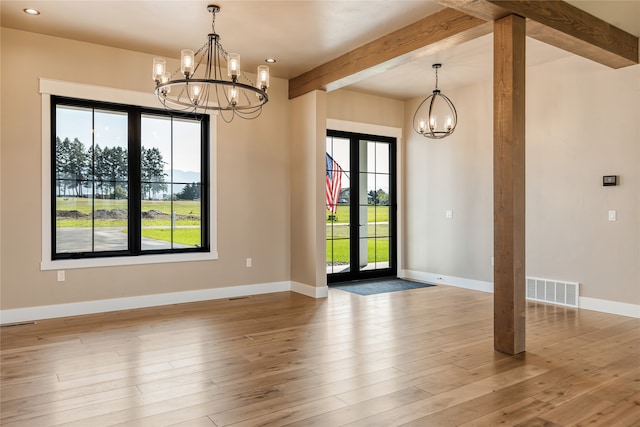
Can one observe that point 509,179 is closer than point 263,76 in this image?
Yes

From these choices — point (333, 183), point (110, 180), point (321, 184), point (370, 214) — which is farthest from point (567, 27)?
point (110, 180)

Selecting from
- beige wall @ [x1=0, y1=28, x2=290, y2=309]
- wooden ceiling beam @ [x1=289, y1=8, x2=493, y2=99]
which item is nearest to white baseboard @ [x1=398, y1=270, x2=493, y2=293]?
beige wall @ [x1=0, y1=28, x2=290, y2=309]

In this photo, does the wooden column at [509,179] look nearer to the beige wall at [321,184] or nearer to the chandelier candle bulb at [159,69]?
the beige wall at [321,184]

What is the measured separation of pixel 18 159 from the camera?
465 centimetres

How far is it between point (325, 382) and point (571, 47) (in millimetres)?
3845

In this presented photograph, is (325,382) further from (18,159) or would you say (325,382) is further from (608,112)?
(608,112)

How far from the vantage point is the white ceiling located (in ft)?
13.2

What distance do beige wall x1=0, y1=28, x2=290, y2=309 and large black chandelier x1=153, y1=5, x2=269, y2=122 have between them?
1.06 feet

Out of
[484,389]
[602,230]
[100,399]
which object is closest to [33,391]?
[100,399]

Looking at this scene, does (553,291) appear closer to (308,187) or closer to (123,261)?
(308,187)

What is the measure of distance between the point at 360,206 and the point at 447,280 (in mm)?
1824

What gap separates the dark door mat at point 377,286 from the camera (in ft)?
21.3

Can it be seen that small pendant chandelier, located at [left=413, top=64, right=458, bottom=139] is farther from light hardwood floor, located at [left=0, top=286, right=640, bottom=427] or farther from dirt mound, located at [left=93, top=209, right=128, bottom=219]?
dirt mound, located at [left=93, top=209, right=128, bottom=219]

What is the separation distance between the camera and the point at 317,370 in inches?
129
